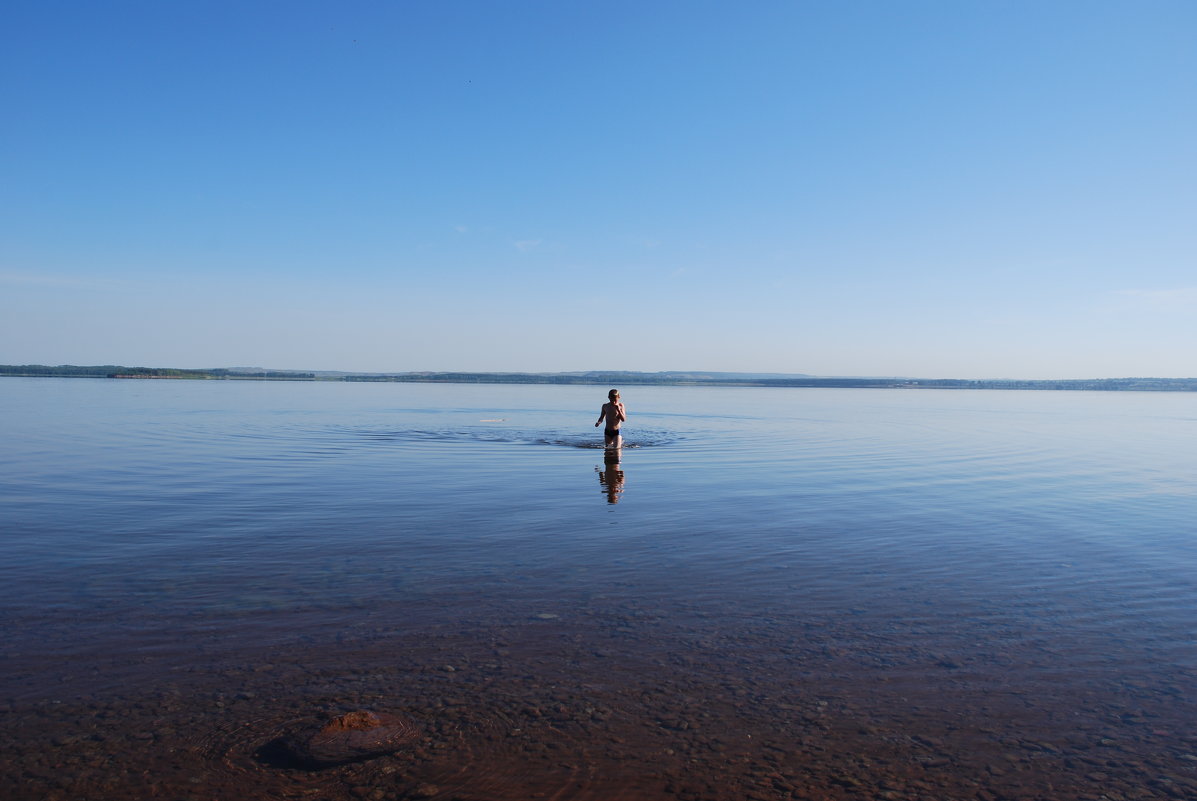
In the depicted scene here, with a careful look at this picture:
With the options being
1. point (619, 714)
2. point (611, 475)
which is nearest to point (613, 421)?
point (611, 475)

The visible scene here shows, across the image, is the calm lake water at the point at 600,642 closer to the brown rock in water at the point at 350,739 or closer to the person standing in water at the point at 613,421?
the brown rock in water at the point at 350,739

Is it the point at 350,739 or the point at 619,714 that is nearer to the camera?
the point at 350,739

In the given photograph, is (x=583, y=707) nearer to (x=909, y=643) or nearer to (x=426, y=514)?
(x=909, y=643)

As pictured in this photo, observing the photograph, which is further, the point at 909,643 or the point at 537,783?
the point at 909,643

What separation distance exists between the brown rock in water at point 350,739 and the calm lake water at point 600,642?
0.48 ft

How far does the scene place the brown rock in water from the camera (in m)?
5.98

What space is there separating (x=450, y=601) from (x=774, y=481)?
47.3ft

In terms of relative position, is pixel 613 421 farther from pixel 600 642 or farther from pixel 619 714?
pixel 619 714

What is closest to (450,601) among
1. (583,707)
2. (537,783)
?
(583,707)

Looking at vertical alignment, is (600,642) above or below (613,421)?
below

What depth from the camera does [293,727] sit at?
6.39 m

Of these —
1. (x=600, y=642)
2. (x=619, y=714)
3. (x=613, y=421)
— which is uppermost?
(x=613, y=421)

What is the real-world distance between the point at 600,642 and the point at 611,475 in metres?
14.8

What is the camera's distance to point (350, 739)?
6.14 metres
